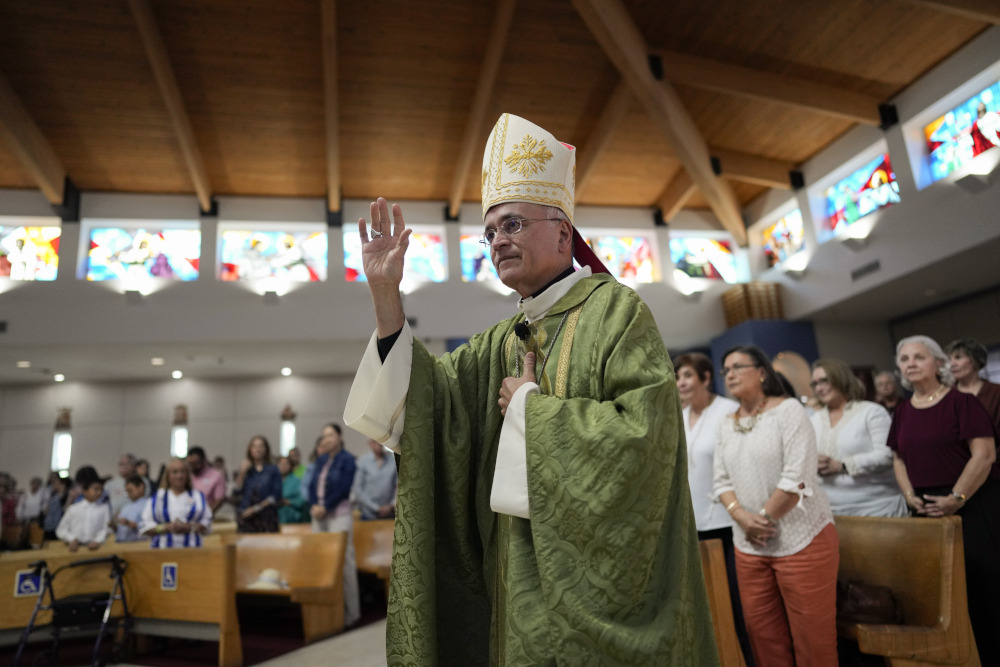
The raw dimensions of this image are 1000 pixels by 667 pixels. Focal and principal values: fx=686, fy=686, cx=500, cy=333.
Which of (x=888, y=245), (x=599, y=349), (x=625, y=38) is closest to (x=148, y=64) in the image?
(x=625, y=38)

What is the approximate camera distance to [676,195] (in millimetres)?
11023

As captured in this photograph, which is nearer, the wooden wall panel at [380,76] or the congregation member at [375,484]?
the congregation member at [375,484]

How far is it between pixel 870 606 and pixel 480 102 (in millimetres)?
7552

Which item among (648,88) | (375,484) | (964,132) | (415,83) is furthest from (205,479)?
(964,132)

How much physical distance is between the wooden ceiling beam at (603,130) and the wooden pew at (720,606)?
7.64 m

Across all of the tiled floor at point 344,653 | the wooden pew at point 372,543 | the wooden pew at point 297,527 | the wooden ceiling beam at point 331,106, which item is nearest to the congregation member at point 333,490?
the wooden pew at point 372,543

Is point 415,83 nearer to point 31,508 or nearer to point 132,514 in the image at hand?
point 132,514

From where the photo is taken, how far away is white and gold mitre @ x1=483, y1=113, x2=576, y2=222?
1686 millimetres

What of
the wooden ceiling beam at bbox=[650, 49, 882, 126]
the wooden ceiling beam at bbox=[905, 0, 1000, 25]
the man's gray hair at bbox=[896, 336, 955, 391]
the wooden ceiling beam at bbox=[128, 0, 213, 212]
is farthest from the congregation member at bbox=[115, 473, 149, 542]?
the wooden ceiling beam at bbox=[905, 0, 1000, 25]

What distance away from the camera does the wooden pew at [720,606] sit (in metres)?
2.05

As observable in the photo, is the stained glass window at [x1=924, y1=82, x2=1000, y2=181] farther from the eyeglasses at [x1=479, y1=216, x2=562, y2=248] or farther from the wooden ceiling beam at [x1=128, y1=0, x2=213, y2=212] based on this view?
the wooden ceiling beam at [x1=128, y1=0, x2=213, y2=212]

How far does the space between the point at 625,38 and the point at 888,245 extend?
4.13 meters

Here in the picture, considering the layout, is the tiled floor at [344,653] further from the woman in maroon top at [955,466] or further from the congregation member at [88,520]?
the woman in maroon top at [955,466]

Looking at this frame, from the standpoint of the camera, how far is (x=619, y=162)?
34.6 feet
